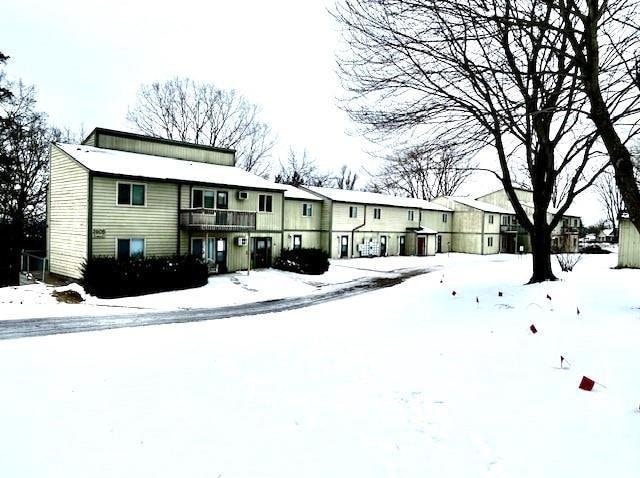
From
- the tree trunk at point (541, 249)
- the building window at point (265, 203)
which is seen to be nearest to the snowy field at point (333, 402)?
the tree trunk at point (541, 249)

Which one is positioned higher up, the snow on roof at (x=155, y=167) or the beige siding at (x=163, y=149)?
the beige siding at (x=163, y=149)

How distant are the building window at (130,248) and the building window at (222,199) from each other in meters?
5.23

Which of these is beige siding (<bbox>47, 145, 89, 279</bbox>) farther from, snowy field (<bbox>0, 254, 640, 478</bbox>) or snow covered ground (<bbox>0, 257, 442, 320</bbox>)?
snowy field (<bbox>0, 254, 640, 478</bbox>)

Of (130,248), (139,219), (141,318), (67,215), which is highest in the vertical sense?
(67,215)

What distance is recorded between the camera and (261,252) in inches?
1099

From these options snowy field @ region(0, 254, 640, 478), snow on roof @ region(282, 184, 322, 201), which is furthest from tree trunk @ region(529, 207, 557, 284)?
snow on roof @ region(282, 184, 322, 201)

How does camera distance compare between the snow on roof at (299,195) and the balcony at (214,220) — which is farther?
the snow on roof at (299,195)

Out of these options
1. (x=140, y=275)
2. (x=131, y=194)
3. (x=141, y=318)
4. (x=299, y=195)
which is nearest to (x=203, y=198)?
(x=131, y=194)

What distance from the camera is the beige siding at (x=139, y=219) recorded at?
783 inches

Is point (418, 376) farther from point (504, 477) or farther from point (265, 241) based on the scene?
point (265, 241)

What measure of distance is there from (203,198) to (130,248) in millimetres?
5102

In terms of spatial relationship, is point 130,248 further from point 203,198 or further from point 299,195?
point 299,195

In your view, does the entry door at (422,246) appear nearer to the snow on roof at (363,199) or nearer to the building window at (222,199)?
the snow on roof at (363,199)

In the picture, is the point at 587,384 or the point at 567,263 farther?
the point at 567,263
